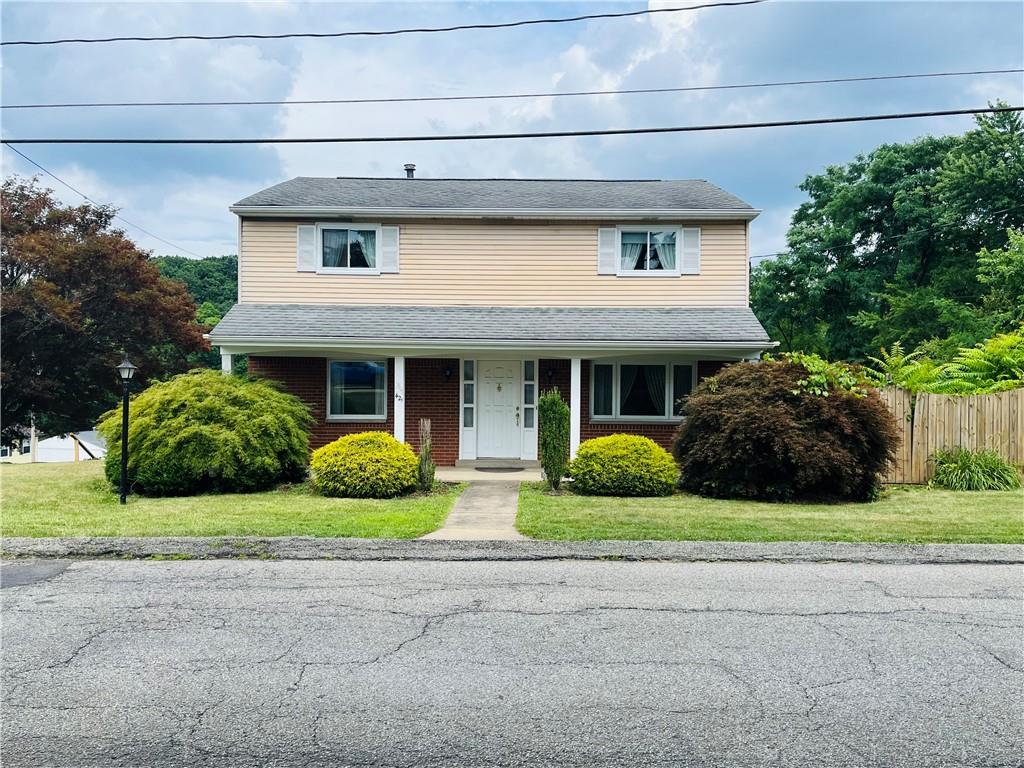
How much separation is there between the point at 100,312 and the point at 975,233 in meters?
32.4

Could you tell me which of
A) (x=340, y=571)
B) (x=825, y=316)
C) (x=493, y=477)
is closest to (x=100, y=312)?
(x=493, y=477)

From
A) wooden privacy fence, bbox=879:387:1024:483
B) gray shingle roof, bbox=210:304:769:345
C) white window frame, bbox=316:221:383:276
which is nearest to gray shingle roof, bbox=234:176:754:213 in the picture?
white window frame, bbox=316:221:383:276

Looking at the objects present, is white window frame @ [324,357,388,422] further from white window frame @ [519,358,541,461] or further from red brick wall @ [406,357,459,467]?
white window frame @ [519,358,541,461]

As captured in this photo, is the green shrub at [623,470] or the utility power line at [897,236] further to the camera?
the utility power line at [897,236]

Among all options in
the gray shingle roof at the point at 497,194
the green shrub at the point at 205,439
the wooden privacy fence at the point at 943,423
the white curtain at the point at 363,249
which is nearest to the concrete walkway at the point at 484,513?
the green shrub at the point at 205,439

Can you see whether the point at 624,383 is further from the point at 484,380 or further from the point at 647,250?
the point at 484,380

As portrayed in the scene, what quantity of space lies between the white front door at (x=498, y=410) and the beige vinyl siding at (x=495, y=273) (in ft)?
4.92

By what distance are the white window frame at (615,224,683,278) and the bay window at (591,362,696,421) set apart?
2.01 metres

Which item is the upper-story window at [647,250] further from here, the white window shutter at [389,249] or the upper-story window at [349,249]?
the upper-story window at [349,249]

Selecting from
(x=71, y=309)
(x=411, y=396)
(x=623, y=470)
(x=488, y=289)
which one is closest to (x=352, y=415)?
(x=411, y=396)

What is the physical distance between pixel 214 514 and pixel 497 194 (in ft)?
36.2

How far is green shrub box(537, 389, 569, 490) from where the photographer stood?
40.7 feet

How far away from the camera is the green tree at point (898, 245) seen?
27.2m

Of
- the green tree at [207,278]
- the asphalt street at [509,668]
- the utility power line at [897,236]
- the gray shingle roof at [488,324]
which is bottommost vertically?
the asphalt street at [509,668]
